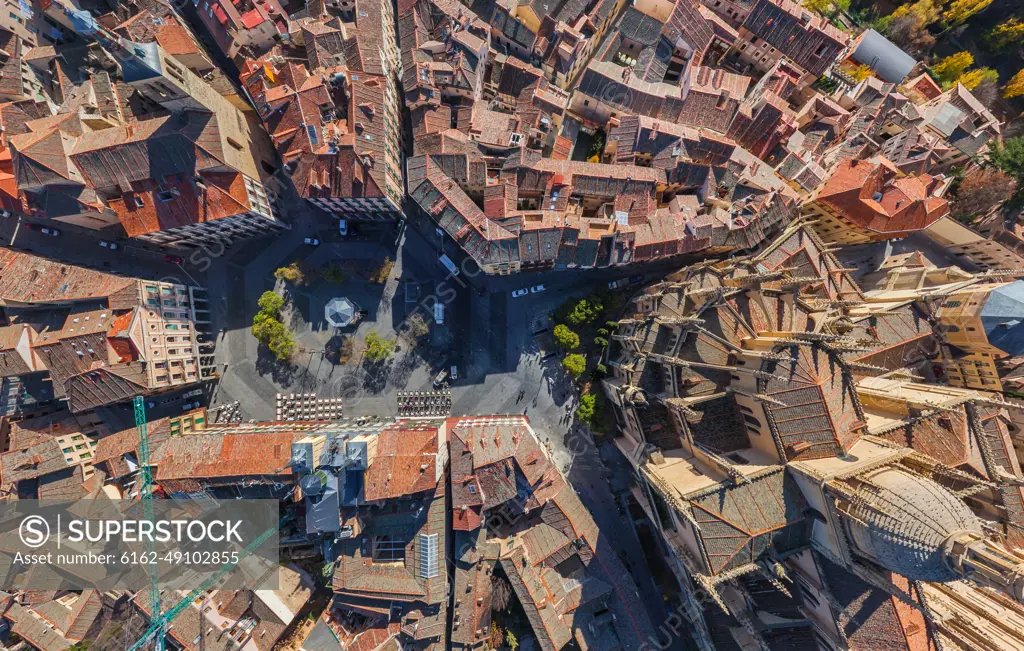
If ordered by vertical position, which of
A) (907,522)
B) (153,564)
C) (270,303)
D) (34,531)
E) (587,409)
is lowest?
(153,564)

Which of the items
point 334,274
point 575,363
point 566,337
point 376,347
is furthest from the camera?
point 334,274

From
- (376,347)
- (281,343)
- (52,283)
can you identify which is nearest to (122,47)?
(52,283)

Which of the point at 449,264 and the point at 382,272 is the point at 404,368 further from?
the point at 449,264

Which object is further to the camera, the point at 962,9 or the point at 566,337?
the point at 962,9

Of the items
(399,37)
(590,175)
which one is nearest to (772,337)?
(590,175)

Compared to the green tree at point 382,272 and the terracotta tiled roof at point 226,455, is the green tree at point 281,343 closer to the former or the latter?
the terracotta tiled roof at point 226,455

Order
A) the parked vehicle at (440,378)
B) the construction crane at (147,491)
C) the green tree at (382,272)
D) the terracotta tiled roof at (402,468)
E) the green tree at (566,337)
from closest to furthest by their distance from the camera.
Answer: the terracotta tiled roof at (402,468) < the construction crane at (147,491) < the green tree at (566,337) < the parked vehicle at (440,378) < the green tree at (382,272)

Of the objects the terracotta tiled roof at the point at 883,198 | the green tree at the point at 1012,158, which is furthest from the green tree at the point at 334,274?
the green tree at the point at 1012,158

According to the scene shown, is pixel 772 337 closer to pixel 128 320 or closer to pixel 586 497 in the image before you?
pixel 586 497
